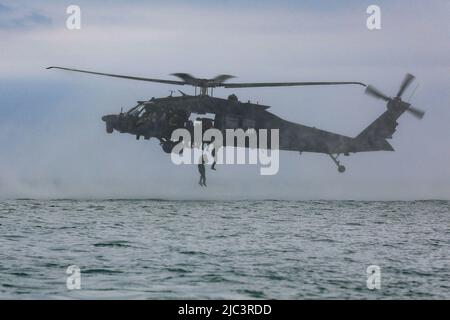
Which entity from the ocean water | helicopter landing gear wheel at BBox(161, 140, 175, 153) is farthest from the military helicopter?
the ocean water

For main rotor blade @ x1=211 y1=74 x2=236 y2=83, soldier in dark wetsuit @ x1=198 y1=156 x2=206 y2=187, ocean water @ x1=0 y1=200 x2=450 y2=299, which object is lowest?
ocean water @ x1=0 y1=200 x2=450 y2=299

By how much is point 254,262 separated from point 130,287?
8.42 m

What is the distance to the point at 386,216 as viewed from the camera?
66.0 m

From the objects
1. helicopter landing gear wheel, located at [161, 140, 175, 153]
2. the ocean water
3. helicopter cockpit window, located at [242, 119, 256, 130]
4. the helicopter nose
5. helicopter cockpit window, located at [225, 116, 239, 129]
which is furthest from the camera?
helicopter cockpit window, located at [242, 119, 256, 130]

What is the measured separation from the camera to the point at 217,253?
124 ft

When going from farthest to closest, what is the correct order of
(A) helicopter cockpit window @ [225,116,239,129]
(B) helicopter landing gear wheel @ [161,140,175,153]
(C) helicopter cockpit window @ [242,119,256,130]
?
(C) helicopter cockpit window @ [242,119,256,130] → (A) helicopter cockpit window @ [225,116,239,129] → (B) helicopter landing gear wheel @ [161,140,175,153]

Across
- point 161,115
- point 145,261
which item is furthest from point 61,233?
point 145,261

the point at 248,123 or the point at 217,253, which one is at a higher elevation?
the point at 248,123

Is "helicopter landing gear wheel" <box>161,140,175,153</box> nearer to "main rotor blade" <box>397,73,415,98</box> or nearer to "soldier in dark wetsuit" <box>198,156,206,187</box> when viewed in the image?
"soldier in dark wetsuit" <box>198,156,206,187</box>

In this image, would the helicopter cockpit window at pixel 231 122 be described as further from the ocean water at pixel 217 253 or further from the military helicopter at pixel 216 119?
the ocean water at pixel 217 253

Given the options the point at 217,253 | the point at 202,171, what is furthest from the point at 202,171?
the point at 217,253

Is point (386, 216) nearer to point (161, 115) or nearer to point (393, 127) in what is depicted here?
point (393, 127)

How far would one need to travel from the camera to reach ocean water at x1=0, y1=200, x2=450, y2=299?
27828 millimetres

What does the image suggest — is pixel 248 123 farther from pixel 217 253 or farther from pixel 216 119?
pixel 217 253
